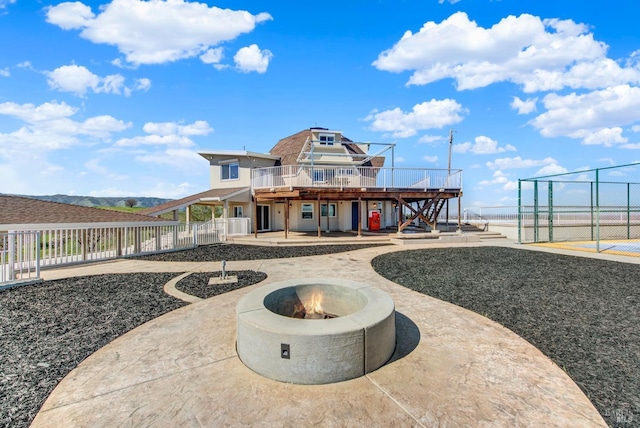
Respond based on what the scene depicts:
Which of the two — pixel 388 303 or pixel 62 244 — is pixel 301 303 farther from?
pixel 62 244

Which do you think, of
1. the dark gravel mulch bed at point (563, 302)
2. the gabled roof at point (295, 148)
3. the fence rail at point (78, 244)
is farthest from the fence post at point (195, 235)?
the dark gravel mulch bed at point (563, 302)

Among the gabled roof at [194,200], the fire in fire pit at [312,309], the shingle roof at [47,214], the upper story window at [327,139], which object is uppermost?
the upper story window at [327,139]

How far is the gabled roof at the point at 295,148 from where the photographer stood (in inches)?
835

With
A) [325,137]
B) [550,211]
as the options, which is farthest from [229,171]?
[550,211]

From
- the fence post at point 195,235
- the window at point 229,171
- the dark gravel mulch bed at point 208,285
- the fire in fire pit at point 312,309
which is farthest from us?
the window at point 229,171

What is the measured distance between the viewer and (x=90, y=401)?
108 inches

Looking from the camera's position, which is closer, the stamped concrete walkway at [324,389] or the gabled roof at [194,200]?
the stamped concrete walkway at [324,389]

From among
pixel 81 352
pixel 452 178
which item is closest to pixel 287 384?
pixel 81 352

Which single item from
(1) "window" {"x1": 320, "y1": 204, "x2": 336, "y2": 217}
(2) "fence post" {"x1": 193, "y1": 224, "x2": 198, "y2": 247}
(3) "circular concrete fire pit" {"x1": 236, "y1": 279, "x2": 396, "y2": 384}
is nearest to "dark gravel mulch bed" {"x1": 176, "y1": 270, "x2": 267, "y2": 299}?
(3) "circular concrete fire pit" {"x1": 236, "y1": 279, "x2": 396, "y2": 384}

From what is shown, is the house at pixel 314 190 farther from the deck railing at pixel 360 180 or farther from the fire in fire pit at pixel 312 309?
the fire in fire pit at pixel 312 309

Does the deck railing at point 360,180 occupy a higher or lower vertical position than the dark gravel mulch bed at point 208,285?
higher

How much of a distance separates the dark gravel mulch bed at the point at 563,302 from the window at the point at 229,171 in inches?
564

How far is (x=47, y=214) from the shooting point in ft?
31.2

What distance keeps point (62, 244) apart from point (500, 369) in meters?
12.3
